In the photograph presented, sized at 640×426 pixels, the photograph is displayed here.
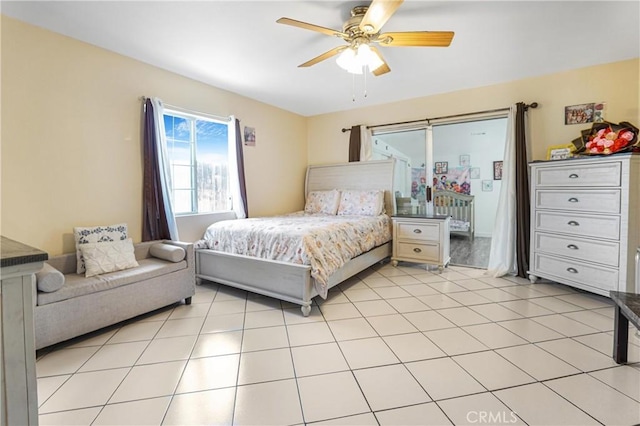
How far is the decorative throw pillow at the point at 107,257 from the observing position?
7.80 feet

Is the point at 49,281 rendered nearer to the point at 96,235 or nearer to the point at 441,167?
the point at 96,235

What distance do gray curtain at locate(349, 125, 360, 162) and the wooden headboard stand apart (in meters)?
0.12

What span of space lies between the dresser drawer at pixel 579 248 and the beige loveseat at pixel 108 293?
3.84 metres

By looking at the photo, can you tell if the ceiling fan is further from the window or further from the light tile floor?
the light tile floor

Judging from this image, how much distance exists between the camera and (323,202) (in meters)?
4.72

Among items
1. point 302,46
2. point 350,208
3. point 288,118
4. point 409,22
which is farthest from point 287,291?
point 288,118

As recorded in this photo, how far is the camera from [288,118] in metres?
5.02

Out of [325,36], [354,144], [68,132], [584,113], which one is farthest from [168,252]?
[584,113]

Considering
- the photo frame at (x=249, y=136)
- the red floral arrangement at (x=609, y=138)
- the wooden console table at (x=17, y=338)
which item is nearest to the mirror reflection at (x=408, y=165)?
the red floral arrangement at (x=609, y=138)

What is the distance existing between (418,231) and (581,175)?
69.9 inches

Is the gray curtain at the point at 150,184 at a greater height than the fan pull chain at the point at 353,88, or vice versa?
the fan pull chain at the point at 353,88

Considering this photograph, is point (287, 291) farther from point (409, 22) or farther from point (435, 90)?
point (435, 90)

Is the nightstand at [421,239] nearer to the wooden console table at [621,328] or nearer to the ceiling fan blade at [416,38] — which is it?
the wooden console table at [621,328]

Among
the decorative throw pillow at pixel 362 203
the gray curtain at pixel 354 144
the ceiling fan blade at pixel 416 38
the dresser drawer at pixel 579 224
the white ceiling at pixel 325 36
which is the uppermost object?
the white ceiling at pixel 325 36
